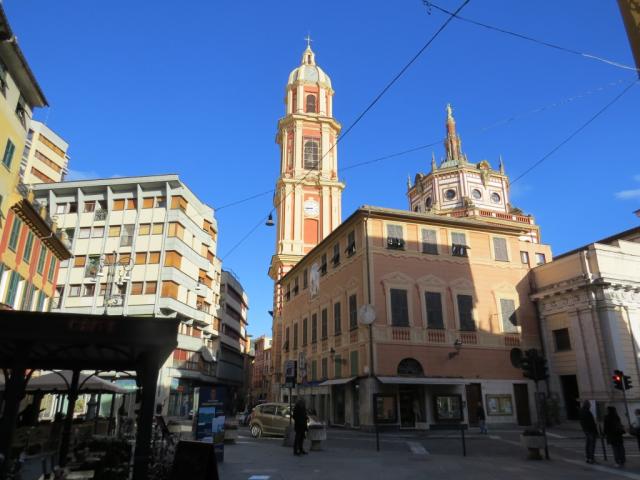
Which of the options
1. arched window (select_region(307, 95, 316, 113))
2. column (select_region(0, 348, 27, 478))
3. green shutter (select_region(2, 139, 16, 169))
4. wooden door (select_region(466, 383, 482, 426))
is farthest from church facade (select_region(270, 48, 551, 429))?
arched window (select_region(307, 95, 316, 113))

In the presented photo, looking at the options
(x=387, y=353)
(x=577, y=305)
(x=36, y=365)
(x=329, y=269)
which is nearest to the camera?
(x=36, y=365)

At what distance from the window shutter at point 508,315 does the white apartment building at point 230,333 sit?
34.1m

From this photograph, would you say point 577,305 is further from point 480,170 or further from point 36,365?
point 480,170

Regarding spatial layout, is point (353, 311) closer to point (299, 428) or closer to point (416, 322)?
point (416, 322)

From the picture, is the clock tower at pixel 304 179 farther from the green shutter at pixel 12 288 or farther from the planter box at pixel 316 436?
the planter box at pixel 316 436

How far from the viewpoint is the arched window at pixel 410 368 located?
81.4 feet

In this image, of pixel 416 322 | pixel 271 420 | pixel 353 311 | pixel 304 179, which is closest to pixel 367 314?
pixel 353 311

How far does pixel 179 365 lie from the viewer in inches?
1635

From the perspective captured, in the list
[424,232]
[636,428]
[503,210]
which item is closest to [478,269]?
[424,232]

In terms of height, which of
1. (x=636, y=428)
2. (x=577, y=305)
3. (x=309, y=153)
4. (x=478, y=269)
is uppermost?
(x=309, y=153)

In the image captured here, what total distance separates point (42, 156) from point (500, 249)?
152 ft

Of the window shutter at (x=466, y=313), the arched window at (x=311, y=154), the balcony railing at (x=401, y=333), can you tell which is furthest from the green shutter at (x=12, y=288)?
the arched window at (x=311, y=154)

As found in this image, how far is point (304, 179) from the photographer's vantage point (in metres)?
52.3

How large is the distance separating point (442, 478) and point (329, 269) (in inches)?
834
